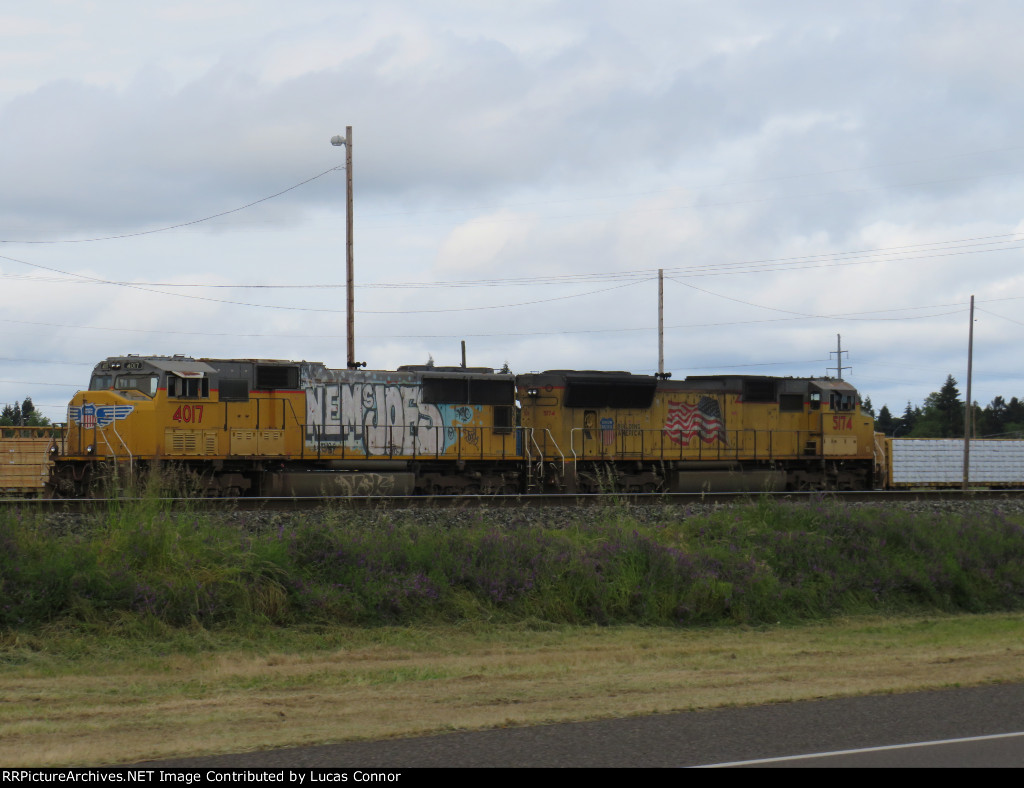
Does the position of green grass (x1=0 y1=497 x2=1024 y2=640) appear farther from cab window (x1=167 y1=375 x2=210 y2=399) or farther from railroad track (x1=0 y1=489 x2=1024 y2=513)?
cab window (x1=167 y1=375 x2=210 y2=399)

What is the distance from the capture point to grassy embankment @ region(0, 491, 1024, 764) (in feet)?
26.1

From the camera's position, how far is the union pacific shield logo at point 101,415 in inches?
829

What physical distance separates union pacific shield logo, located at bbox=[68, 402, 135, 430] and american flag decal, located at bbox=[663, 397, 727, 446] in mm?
13407

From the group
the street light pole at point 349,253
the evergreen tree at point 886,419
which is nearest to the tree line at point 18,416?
the street light pole at point 349,253

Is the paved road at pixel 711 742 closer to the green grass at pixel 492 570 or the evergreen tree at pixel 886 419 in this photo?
the green grass at pixel 492 570

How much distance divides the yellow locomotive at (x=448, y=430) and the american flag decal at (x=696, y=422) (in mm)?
38

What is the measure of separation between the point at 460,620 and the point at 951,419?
10587 centimetres

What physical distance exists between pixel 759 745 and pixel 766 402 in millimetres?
22484

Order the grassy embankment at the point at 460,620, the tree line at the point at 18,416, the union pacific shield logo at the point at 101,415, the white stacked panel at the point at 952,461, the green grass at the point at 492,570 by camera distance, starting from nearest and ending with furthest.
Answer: the grassy embankment at the point at 460,620, the green grass at the point at 492,570, the union pacific shield logo at the point at 101,415, the white stacked panel at the point at 952,461, the tree line at the point at 18,416

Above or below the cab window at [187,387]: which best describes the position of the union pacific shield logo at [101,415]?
below

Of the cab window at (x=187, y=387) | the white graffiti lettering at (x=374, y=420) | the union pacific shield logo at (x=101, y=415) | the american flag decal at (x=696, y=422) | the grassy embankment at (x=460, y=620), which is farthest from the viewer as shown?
the american flag decal at (x=696, y=422)

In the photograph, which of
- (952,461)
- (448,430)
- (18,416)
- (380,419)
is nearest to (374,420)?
(380,419)
